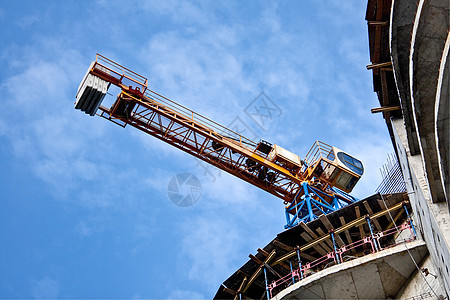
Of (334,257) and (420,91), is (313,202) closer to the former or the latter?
(334,257)

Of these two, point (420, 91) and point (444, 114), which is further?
point (420, 91)

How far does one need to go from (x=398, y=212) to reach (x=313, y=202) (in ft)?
28.1

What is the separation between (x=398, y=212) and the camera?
903 inches

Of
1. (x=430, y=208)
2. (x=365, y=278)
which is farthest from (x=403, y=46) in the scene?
(x=365, y=278)

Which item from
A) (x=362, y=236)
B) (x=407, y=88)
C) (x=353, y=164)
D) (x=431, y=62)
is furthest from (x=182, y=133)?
(x=431, y=62)

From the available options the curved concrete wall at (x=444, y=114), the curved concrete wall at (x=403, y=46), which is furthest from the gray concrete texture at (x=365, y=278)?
the curved concrete wall at (x=444, y=114)

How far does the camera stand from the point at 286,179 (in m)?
32.8

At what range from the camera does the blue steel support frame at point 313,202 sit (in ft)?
101

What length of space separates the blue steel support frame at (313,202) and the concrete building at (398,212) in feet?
22.3

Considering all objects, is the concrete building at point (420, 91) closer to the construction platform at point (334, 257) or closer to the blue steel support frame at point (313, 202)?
the construction platform at point (334, 257)

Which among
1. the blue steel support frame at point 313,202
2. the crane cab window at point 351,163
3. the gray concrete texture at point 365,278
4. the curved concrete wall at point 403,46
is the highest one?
the crane cab window at point 351,163

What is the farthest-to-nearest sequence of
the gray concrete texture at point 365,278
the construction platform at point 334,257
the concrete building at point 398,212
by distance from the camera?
the construction platform at point 334,257 → the gray concrete texture at point 365,278 → the concrete building at point 398,212

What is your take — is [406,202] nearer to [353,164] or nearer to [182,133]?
[353,164]

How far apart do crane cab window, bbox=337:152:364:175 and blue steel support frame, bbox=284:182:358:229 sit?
1452mm
